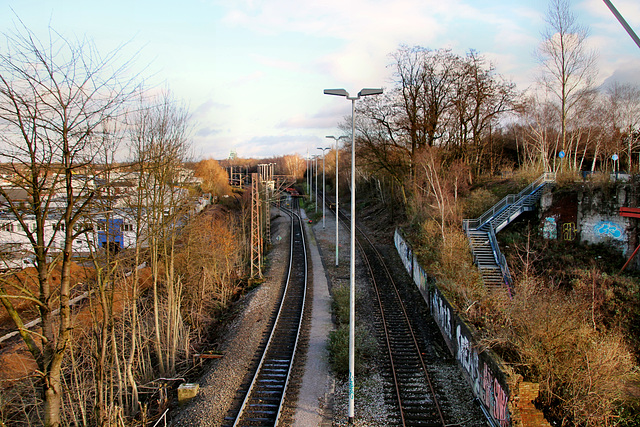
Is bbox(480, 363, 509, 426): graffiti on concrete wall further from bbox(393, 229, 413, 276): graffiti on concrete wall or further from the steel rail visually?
bbox(393, 229, 413, 276): graffiti on concrete wall

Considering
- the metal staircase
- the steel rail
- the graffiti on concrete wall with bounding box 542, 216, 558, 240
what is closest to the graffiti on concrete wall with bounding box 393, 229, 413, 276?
the metal staircase

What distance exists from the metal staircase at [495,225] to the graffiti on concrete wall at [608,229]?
433cm

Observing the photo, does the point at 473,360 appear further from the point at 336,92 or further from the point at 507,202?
the point at 507,202

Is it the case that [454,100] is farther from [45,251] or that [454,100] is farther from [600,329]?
[45,251]

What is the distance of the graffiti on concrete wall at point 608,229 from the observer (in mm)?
18812

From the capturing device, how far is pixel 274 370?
1366 centimetres

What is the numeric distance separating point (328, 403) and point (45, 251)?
8.73m

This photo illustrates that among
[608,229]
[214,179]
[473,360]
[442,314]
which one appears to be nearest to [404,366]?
[473,360]

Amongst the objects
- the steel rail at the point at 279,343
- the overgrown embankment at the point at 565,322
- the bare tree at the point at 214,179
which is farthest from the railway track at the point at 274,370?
the bare tree at the point at 214,179

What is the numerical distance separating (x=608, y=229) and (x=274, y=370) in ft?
56.5

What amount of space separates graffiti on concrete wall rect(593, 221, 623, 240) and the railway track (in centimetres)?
1513

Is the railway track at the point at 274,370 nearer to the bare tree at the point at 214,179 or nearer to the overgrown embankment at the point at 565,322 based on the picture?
the overgrown embankment at the point at 565,322

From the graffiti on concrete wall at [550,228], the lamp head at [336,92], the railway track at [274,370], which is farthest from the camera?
the graffiti on concrete wall at [550,228]

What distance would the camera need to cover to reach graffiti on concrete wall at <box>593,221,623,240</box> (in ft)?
61.7
